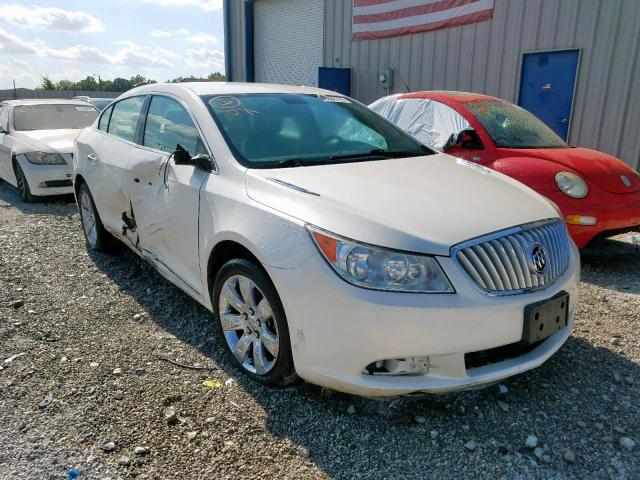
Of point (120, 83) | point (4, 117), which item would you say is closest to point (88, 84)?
point (120, 83)

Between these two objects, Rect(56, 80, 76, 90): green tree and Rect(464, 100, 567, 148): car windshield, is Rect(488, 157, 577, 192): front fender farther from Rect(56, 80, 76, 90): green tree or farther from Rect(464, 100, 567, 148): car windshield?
Rect(56, 80, 76, 90): green tree

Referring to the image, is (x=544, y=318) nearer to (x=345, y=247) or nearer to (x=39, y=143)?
(x=345, y=247)

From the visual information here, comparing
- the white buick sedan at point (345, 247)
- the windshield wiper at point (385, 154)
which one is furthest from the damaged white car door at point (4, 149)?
the windshield wiper at point (385, 154)

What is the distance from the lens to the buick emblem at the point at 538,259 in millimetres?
2301

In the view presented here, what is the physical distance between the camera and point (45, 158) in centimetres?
704

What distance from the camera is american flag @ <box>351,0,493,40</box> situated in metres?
9.44

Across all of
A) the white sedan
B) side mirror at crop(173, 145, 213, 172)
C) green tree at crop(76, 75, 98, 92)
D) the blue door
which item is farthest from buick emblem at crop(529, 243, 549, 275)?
green tree at crop(76, 75, 98, 92)

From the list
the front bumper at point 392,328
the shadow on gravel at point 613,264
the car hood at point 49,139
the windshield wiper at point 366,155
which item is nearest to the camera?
the front bumper at point 392,328

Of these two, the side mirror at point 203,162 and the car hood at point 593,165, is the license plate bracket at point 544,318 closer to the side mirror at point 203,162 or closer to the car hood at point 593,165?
the side mirror at point 203,162

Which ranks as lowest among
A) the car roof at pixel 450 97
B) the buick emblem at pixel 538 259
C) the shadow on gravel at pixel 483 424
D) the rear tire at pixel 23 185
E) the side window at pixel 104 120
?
the shadow on gravel at pixel 483 424

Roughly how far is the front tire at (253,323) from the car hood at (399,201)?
0.40m

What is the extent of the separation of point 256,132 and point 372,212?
3.78 feet

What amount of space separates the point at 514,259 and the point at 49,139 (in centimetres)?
731

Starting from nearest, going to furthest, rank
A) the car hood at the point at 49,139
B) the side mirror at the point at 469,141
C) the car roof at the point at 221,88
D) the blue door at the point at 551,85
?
the car roof at the point at 221,88
the side mirror at the point at 469,141
the car hood at the point at 49,139
the blue door at the point at 551,85
